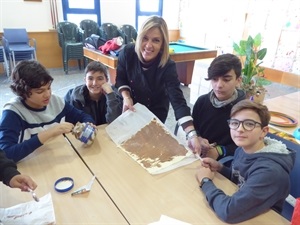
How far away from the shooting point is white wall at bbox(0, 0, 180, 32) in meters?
4.71

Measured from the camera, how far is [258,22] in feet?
16.6

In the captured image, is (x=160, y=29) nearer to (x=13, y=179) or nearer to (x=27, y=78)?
(x=27, y=78)

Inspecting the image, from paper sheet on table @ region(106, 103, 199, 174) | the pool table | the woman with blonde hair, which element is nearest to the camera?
paper sheet on table @ region(106, 103, 199, 174)

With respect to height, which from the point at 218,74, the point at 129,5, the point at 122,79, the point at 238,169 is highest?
the point at 129,5

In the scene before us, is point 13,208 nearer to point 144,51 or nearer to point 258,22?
point 144,51

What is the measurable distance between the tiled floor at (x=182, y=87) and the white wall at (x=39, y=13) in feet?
3.33

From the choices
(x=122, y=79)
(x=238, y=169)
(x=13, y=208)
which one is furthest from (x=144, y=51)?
(x=13, y=208)

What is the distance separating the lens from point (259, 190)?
0.81 meters

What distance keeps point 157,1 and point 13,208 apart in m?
6.77

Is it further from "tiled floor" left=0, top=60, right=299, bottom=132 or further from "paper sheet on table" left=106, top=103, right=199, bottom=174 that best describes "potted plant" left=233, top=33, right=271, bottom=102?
"tiled floor" left=0, top=60, right=299, bottom=132

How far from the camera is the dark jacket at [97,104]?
1546 millimetres

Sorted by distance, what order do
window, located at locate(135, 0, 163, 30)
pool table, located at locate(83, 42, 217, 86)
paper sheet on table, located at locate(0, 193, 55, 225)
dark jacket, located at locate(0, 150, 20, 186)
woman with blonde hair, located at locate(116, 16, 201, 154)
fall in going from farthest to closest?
window, located at locate(135, 0, 163, 30), pool table, located at locate(83, 42, 217, 86), woman with blonde hair, located at locate(116, 16, 201, 154), dark jacket, located at locate(0, 150, 20, 186), paper sheet on table, located at locate(0, 193, 55, 225)

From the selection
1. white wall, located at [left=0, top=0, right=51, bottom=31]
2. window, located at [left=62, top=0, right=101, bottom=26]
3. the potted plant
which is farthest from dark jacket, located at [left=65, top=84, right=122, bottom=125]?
window, located at [left=62, top=0, right=101, bottom=26]

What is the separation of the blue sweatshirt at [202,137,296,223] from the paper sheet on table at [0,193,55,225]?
57 centimetres
